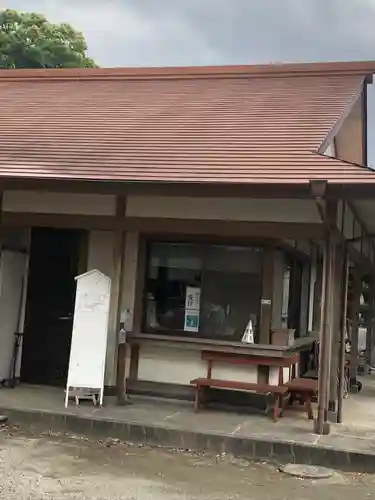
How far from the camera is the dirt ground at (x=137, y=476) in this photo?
17.2ft

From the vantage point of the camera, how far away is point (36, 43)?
28.7m

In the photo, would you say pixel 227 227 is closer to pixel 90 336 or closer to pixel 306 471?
pixel 90 336

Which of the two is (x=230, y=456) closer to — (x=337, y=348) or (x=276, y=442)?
(x=276, y=442)

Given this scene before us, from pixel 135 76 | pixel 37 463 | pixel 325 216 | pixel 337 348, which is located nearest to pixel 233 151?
pixel 325 216

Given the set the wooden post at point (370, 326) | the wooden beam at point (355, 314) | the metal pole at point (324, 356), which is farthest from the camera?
the wooden post at point (370, 326)

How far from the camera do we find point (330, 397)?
8.37 metres

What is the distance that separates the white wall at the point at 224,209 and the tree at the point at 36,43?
22371mm

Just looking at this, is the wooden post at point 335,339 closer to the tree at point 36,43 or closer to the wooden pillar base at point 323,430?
the wooden pillar base at point 323,430

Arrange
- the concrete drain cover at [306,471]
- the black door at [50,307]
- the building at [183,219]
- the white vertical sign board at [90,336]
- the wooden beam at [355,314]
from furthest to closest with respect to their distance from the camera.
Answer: the wooden beam at [355,314] → the black door at [50,307] → the white vertical sign board at [90,336] → the building at [183,219] → the concrete drain cover at [306,471]

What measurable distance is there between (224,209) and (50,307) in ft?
9.97

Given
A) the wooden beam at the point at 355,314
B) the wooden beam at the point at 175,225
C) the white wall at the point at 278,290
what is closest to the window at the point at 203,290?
the white wall at the point at 278,290

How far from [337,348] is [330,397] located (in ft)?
2.06

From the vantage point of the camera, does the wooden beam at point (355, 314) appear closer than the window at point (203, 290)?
No

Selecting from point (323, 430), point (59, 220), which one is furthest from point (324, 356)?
point (59, 220)
